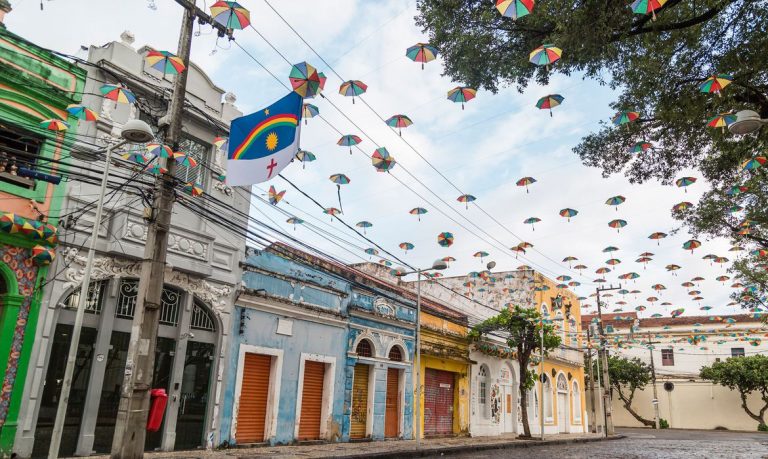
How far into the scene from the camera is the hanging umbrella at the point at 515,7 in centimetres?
754

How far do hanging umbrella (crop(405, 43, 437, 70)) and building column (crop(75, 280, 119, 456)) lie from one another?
7.82m

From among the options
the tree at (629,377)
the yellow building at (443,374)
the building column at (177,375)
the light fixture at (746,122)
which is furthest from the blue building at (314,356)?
the tree at (629,377)

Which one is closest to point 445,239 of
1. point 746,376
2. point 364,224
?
point 364,224

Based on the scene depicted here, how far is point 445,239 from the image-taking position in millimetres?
16578

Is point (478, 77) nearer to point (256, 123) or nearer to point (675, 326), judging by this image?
point (256, 123)

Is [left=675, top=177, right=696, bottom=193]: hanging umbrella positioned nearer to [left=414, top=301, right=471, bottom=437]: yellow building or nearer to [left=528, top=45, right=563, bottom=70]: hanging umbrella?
[left=528, top=45, right=563, bottom=70]: hanging umbrella

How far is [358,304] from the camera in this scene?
1828 centimetres

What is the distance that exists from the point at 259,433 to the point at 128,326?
4.84 metres

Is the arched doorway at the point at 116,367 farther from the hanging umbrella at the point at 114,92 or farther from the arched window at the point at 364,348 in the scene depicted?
the arched window at the point at 364,348

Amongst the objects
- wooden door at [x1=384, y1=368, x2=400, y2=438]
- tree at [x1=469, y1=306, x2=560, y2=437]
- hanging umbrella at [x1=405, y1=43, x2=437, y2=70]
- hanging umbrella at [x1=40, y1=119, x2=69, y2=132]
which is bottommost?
wooden door at [x1=384, y1=368, x2=400, y2=438]

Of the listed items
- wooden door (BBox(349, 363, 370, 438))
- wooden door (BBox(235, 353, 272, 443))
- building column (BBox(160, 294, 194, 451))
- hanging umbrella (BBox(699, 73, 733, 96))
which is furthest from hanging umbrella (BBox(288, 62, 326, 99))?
wooden door (BBox(349, 363, 370, 438))

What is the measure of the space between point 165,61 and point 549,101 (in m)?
6.79

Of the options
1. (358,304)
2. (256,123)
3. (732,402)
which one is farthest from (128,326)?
(732,402)

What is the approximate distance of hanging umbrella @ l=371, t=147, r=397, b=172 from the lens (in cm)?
1184
